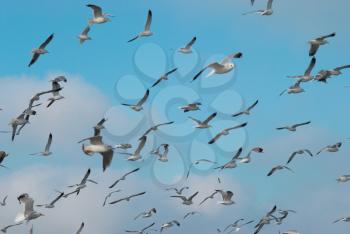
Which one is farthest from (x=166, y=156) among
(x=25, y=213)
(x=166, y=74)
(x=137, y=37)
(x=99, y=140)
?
(x=99, y=140)

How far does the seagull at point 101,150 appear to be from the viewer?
24.4 metres

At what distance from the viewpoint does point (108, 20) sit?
40.3 meters

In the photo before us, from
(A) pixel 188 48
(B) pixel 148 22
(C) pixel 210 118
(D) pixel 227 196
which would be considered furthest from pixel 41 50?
(D) pixel 227 196

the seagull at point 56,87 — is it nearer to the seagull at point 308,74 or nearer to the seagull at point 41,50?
the seagull at point 41,50

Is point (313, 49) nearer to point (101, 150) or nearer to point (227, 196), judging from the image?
point (227, 196)

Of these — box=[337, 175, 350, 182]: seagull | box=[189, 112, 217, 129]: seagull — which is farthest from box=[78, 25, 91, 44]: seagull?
box=[337, 175, 350, 182]: seagull

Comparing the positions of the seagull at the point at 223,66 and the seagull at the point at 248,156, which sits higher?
the seagull at the point at 223,66

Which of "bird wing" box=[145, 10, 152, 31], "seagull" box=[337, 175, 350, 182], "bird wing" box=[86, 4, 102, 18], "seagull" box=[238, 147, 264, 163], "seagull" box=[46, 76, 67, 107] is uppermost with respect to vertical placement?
"bird wing" box=[86, 4, 102, 18]

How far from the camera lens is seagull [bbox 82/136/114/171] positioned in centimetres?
2436

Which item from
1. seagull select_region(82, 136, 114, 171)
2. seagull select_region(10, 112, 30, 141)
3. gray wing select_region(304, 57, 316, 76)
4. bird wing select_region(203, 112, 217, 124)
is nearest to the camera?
seagull select_region(82, 136, 114, 171)

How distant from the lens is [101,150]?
81.6 ft

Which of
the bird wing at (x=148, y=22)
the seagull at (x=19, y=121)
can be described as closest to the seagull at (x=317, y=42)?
the bird wing at (x=148, y=22)

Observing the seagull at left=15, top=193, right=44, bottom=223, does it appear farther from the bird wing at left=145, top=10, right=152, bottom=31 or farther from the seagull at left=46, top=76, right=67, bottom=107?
the bird wing at left=145, top=10, right=152, bottom=31

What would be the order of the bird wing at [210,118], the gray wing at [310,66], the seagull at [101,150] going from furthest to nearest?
the gray wing at [310,66]
the bird wing at [210,118]
the seagull at [101,150]
